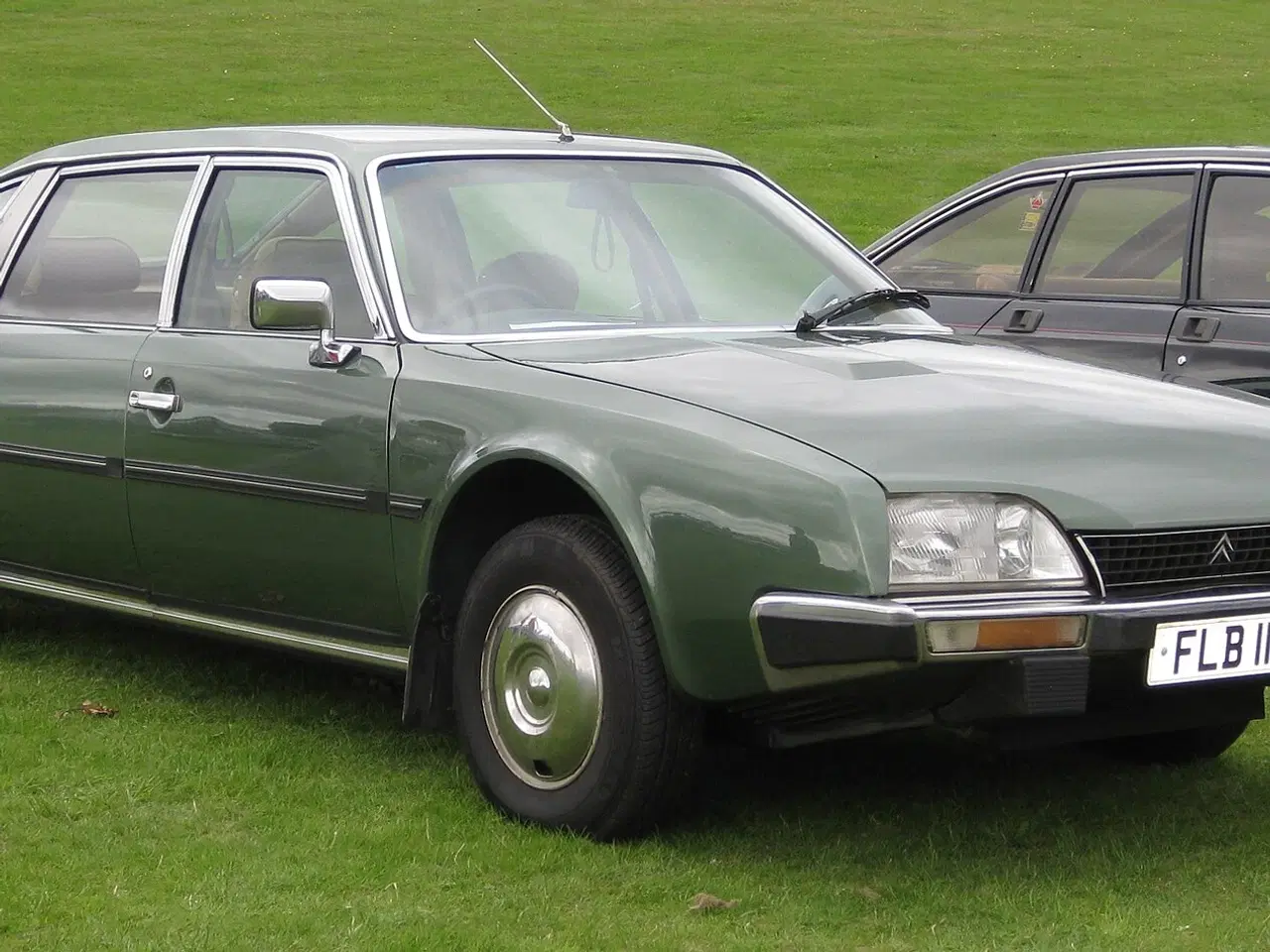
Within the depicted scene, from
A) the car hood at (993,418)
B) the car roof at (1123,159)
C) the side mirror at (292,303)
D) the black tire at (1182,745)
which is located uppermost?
the car roof at (1123,159)

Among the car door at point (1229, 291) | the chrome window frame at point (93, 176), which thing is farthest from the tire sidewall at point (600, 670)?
the car door at point (1229, 291)

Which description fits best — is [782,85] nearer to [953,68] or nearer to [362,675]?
[953,68]

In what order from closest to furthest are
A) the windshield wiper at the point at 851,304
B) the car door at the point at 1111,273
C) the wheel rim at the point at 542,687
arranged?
the wheel rim at the point at 542,687, the windshield wiper at the point at 851,304, the car door at the point at 1111,273

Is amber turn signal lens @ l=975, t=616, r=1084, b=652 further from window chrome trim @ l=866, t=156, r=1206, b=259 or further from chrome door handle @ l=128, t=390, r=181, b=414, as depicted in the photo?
window chrome trim @ l=866, t=156, r=1206, b=259

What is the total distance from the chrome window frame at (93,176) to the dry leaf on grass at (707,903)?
246 cm

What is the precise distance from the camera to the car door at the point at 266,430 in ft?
A: 16.6

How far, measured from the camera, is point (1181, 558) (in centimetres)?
420

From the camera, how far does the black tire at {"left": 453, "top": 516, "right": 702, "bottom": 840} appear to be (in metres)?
4.37

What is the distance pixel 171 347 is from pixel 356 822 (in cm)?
152

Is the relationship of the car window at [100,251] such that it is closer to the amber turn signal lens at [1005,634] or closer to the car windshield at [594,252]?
the car windshield at [594,252]

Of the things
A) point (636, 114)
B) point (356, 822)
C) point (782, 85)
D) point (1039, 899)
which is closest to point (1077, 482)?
point (1039, 899)

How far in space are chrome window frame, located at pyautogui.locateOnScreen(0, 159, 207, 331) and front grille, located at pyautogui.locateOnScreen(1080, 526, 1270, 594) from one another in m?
2.82

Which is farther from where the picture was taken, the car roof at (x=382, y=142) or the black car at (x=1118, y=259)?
the black car at (x=1118, y=259)

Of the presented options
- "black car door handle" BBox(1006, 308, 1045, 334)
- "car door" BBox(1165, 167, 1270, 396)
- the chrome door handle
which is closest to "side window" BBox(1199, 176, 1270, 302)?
"car door" BBox(1165, 167, 1270, 396)
